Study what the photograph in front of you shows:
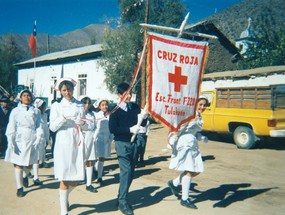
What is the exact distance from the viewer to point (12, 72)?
37.2 m

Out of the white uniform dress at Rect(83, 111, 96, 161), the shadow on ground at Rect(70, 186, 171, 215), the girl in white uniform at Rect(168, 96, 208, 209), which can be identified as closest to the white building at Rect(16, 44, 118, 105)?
the white uniform dress at Rect(83, 111, 96, 161)

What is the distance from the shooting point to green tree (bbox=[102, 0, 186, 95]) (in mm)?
18078

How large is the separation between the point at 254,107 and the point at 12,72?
34.4 m

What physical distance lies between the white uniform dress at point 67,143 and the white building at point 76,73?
47.0ft

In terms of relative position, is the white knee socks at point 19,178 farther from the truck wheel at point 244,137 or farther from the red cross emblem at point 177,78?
the truck wheel at point 244,137

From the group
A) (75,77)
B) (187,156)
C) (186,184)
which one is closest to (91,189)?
(186,184)

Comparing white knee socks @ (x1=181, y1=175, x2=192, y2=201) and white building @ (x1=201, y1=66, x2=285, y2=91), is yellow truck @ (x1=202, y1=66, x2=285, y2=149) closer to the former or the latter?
white building @ (x1=201, y1=66, x2=285, y2=91)

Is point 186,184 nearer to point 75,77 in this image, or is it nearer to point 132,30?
point 132,30

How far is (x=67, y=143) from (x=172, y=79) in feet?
5.76

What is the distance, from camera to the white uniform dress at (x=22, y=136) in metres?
5.27

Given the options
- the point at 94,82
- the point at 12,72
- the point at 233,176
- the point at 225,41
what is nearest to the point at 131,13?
the point at 94,82

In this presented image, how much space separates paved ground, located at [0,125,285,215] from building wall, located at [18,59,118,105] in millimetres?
11962

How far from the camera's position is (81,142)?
13.8 ft

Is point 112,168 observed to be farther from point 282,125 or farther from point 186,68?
point 282,125
